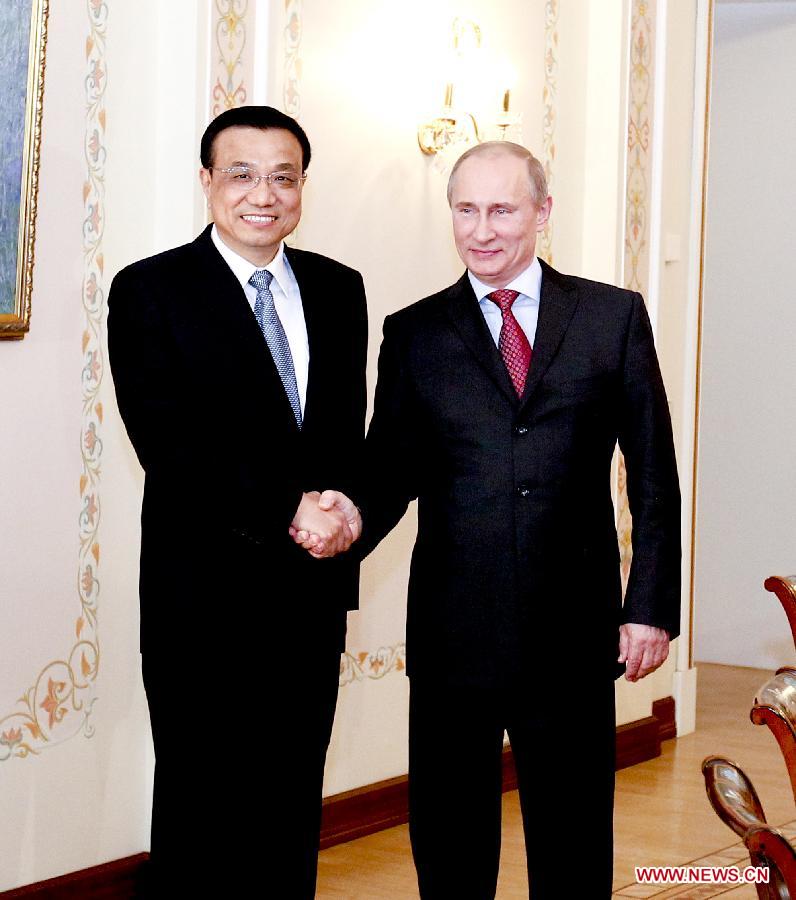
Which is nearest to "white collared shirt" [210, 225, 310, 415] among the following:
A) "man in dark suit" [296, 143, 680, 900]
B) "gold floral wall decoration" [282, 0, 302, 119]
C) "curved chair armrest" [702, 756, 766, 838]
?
"man in dark suit" [296, 143, 680, 900]

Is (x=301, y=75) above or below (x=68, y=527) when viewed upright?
above

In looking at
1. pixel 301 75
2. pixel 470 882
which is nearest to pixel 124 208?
pixel 301 75

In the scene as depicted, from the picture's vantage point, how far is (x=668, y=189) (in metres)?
5.82

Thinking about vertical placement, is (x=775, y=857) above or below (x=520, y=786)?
above

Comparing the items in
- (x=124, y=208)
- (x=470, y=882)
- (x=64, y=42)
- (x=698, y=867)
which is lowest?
(x=698, y=867)

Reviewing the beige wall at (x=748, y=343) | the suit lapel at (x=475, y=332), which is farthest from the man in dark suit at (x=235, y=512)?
the beige wall at (x=748, y=343)

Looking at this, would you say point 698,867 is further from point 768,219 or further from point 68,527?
point 768,219

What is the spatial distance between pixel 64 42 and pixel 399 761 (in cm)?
245

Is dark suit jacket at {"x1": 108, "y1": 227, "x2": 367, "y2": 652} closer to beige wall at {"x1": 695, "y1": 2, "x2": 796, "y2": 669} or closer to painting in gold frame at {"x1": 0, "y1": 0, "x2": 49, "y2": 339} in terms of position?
painting in gold frame at {"x1": 0, "y1": 0, "x2": 49, "y2": 339}

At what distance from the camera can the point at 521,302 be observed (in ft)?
8.97

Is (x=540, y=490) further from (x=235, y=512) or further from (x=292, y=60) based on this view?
(x=292, y=60)

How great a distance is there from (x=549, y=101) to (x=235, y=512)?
301cm

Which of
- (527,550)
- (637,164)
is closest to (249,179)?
(527,550)

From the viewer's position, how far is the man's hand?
8.79ft
